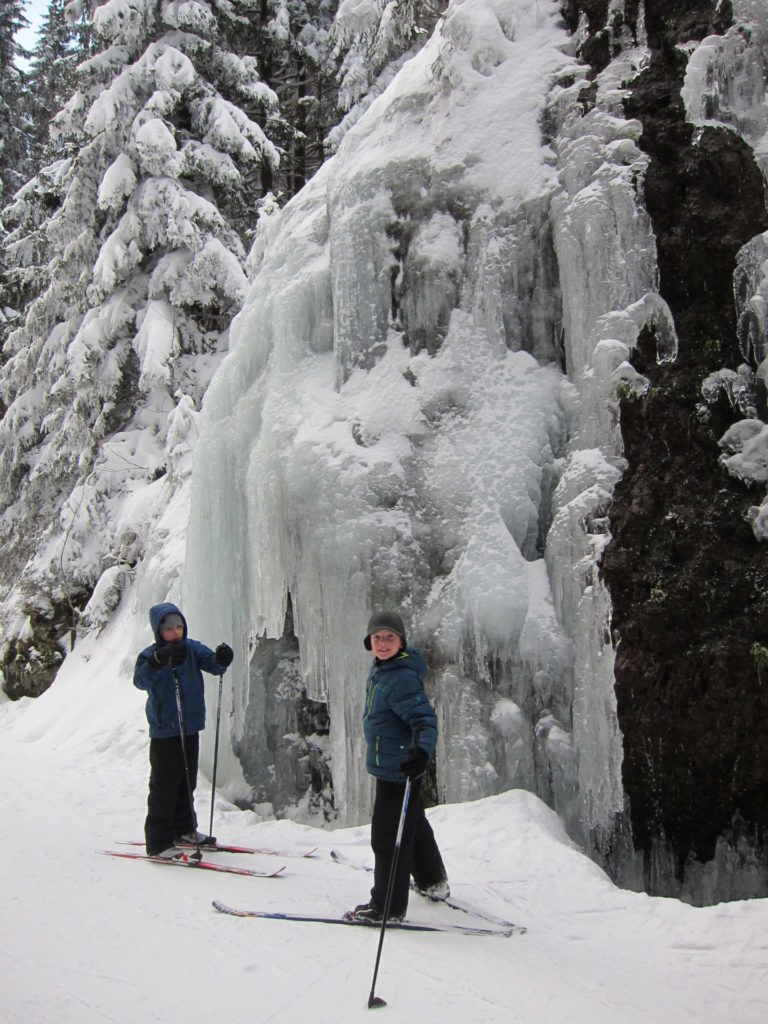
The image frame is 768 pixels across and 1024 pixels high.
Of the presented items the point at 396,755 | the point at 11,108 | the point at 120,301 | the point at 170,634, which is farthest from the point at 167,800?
the point at 11,108

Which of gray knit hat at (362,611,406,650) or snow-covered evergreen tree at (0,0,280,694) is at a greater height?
snow-covered evergreen tree at (0,0,280,694)

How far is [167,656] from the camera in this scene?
4.70 m

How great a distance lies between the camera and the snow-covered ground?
9.29ft

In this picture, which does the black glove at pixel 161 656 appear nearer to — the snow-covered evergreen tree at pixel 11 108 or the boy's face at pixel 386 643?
the boy's face at pixel 386 643

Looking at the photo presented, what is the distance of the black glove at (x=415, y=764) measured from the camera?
3363 millimetres

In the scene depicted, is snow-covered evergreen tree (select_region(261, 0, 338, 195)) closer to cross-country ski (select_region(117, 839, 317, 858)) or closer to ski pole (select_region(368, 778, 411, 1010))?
cross-country ski (select_region(117, 839, 317, 858))

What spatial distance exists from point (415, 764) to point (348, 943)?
0.75m

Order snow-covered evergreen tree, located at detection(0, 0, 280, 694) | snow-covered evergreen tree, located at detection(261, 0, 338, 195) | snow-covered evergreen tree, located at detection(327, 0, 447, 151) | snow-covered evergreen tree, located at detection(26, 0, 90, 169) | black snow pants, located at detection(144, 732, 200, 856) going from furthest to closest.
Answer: snow-covered evergreen tree, located at detection(26, 0, 90, 169) < snow-covered evergreen tree, located at detection(261, 0, 338, 195) < snow-covered evergreen tree, located at detection(327, 0, 447, 151) < snow-covered evergreen tree, located at detection(0, 0, 280, 694) < black snow pants, located at detection(144, 732, 200, 856)

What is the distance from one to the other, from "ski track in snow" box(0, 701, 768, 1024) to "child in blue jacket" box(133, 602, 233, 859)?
0.31m

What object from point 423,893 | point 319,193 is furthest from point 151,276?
point 423,893

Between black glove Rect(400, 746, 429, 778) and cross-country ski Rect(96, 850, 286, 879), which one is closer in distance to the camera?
black glove Rect(400, 746, 429, 778)

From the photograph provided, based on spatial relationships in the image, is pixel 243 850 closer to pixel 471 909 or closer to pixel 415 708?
pixel 471 909


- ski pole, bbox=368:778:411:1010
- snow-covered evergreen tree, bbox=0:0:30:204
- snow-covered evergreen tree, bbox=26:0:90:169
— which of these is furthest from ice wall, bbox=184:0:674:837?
snow-covered evergreen tree, bbox=0:0:30:204

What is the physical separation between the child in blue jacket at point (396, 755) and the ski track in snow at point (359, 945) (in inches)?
6.6
